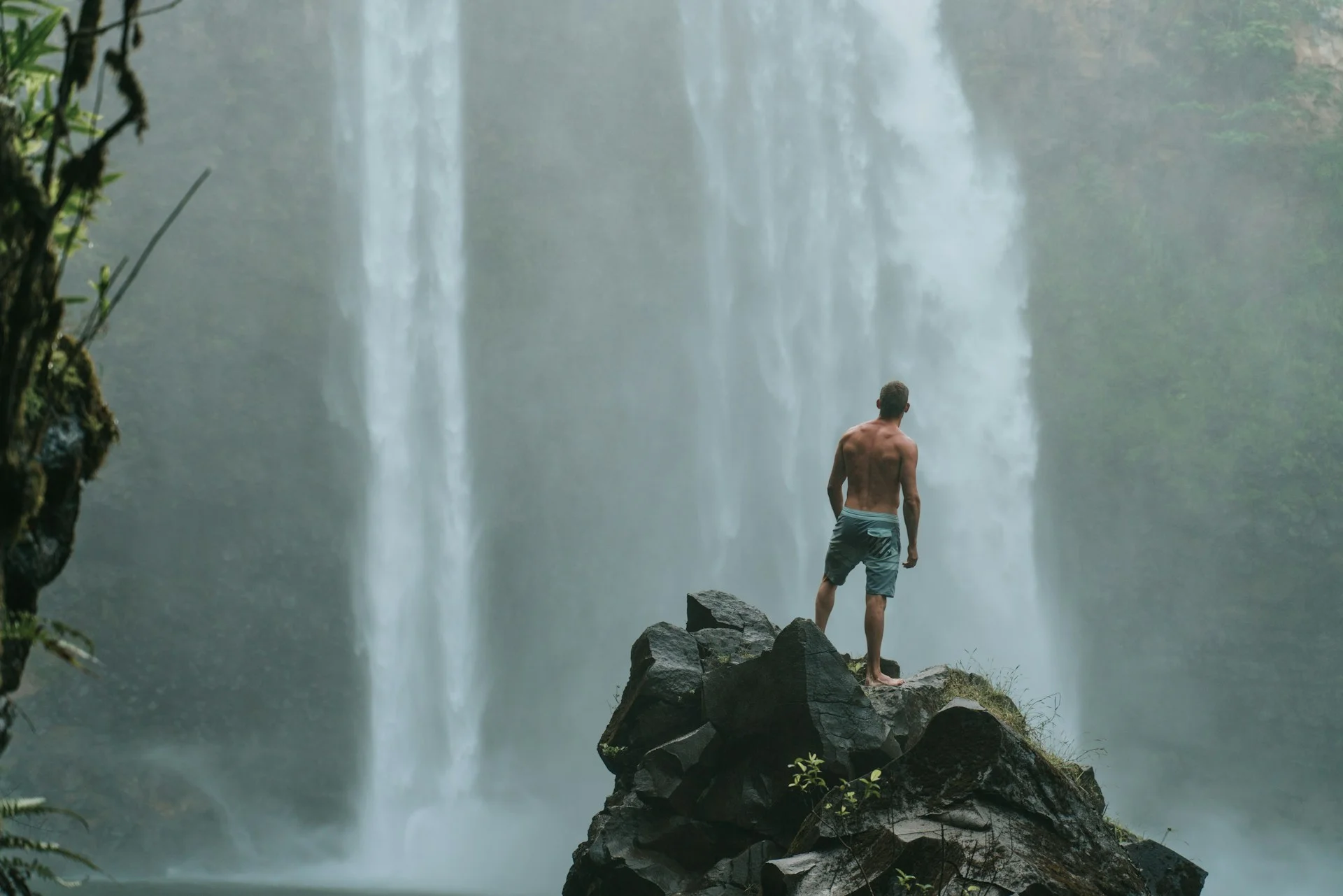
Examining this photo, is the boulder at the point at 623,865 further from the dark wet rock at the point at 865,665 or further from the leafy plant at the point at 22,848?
the leafy plant at the point at 22,848

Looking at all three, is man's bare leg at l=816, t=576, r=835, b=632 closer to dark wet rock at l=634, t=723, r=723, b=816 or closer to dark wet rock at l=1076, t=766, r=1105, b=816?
dark wet rock at l=634, t=723, r=723, b=816

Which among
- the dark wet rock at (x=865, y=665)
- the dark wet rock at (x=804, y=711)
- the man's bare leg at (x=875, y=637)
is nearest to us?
the dark wet rock at (x=804, y=711)

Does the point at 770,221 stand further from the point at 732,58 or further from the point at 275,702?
the point at 275,702

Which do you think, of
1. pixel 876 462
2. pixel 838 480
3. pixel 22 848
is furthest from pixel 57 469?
pixel 838 480

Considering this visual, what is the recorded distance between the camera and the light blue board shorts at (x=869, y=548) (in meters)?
6.64

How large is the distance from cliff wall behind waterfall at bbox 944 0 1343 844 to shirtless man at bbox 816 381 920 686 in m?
→ 19.0

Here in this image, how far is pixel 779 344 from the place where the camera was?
2477 centimetres

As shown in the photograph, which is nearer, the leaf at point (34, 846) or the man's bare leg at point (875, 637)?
the leaf at point (34, 846)

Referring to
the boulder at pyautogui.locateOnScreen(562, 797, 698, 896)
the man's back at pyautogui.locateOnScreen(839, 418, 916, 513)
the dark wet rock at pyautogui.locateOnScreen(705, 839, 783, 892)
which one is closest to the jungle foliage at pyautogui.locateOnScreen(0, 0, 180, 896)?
the dark wet rock at pyautogui.locateOnScreen(705, 839, 783, 892)

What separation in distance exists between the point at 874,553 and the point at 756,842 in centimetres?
182

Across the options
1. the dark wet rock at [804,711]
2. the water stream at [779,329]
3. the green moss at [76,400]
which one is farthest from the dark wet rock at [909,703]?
the water stream at [779,329]

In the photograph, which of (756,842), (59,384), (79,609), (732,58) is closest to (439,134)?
(732,58)

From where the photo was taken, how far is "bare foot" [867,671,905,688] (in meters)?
6.71

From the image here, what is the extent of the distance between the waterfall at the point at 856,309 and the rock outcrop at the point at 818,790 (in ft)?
51.9
